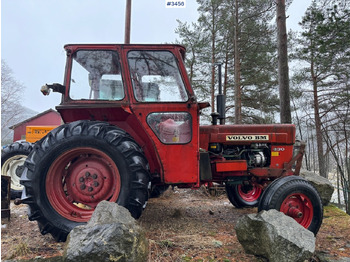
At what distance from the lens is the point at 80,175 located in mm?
2896

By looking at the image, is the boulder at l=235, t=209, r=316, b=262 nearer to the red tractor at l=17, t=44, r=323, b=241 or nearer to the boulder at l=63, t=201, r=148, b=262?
the red tractor at l=17, t=44, r=323, b=241

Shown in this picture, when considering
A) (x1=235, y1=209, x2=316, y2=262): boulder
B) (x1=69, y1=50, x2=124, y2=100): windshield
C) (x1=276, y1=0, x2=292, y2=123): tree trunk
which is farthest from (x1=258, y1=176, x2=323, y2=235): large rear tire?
(x1=276, y1=0, x2=292, y2=123): tree trunk

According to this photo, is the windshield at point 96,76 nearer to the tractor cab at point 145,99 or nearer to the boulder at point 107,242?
the tractor cab at point 145,99

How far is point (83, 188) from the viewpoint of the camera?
2.90 meters

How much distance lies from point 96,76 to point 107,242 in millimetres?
2051

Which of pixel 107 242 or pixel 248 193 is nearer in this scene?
pixel 107 242

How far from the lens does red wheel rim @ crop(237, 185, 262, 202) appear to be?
14.7ft

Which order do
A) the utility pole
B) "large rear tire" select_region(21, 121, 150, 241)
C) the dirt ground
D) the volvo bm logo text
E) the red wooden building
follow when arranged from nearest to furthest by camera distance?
the dirt ground
"large rear tire" select_region(21, 121, 150, 241)
the volvo bm logo text
the utility pole
the red wooden building

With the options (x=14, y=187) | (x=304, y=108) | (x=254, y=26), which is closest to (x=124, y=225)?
(x=14, y=187)

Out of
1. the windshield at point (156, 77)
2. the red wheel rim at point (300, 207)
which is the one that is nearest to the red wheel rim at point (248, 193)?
the red wheel rim at point (300, 207)

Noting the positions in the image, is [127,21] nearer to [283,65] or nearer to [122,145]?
[283,65]

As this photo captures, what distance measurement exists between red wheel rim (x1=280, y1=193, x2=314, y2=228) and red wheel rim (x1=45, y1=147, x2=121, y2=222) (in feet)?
6.37

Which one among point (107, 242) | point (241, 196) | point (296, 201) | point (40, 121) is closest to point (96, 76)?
point (107, 242)

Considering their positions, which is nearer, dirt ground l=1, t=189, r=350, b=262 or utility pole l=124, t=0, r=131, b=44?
dirt ground l=1, t=189, r=350, b=262
